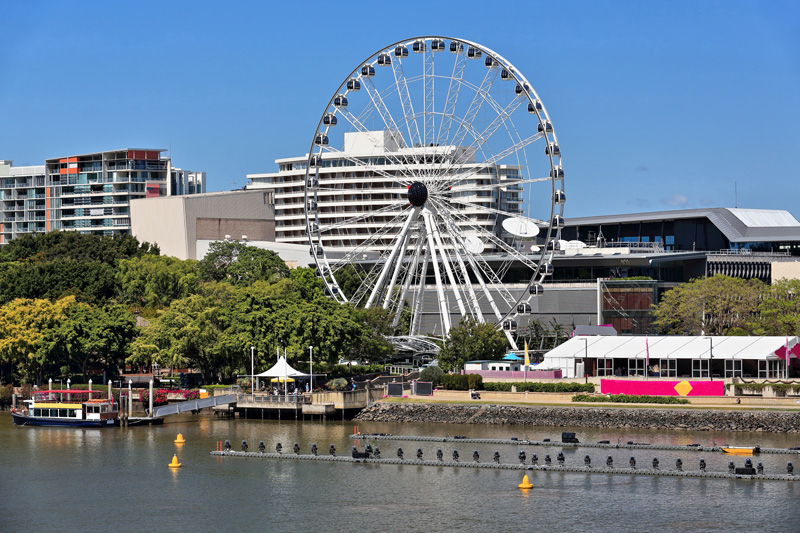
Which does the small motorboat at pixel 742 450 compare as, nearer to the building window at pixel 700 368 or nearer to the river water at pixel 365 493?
the river water at pixel 365 493

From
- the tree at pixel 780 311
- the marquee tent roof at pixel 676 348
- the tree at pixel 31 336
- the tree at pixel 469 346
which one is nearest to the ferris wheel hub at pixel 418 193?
the tree at pixel 469 346

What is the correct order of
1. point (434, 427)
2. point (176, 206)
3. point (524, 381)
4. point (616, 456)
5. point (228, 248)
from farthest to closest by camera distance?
1. point (176, 206)
2. point (228, 248)
3. point (524, 381)
4. point (434, 427)
5. point (616, 456)

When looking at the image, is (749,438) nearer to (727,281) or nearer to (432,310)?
(727,281)

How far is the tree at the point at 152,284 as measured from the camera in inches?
5335

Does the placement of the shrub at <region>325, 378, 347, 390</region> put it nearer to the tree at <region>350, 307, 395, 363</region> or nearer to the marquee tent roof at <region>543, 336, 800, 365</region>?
the tree at <region>350, 307, 395, 363</region>

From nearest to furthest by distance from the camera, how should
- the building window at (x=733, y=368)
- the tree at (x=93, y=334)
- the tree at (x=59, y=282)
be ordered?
the building window at (x=733, y=368)
the tree at (x=93, y=334)
the tree at (x=59, y=282)

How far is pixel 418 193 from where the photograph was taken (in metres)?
112

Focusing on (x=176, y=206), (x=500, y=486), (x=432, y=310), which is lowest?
(x=500, y=486)

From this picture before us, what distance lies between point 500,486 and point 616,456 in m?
10.9

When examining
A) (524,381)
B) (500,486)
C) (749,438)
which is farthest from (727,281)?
(500,486)

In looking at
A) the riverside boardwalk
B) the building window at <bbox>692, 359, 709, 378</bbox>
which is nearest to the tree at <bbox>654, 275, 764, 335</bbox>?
the building window at <bbox>692, 359, 709, 378</bbox>

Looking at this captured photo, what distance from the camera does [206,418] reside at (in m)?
Result: 99.6

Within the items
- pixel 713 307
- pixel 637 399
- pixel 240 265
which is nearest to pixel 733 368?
pixel 637 399

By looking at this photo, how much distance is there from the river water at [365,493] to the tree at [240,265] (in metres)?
54.4
